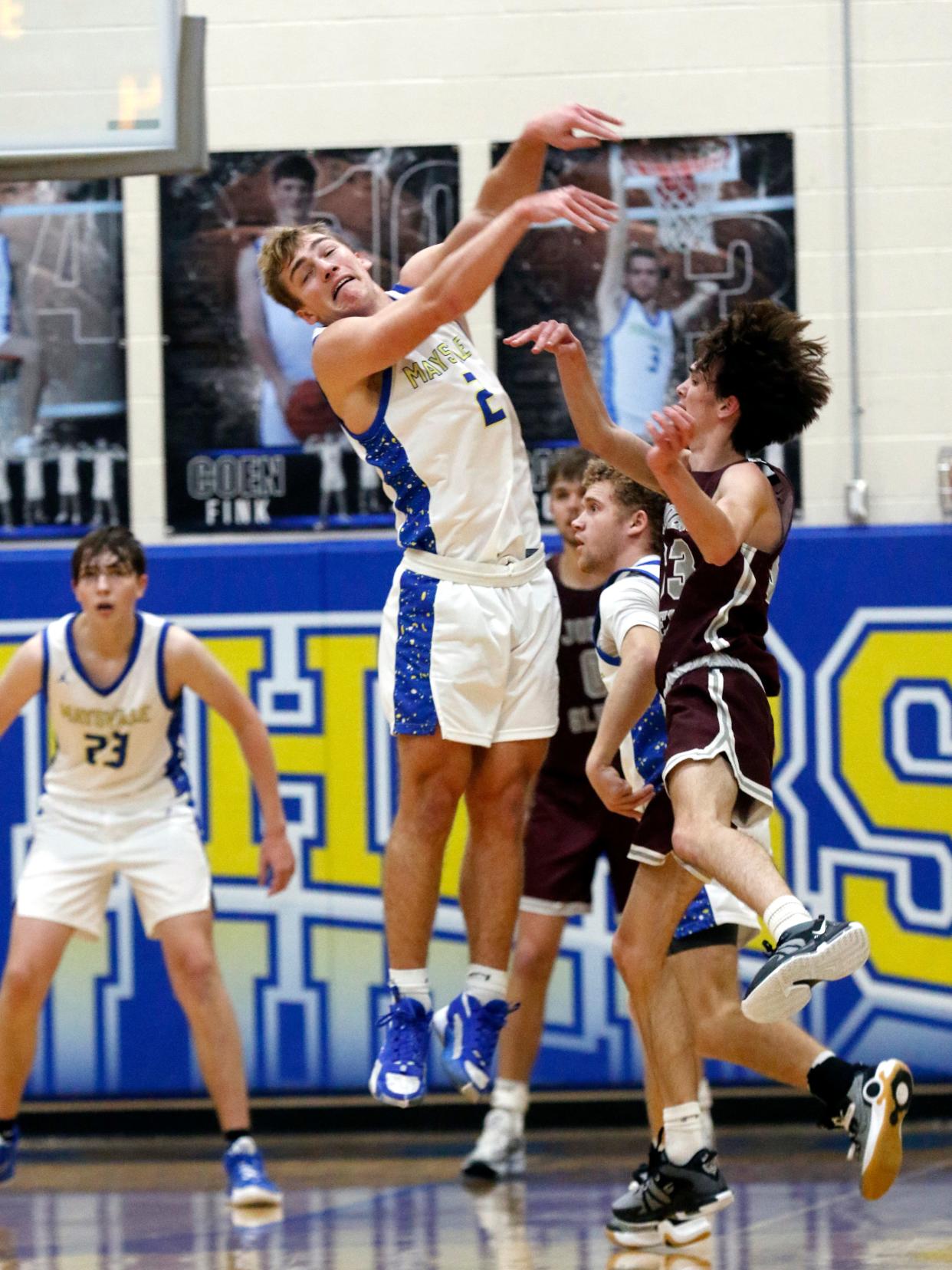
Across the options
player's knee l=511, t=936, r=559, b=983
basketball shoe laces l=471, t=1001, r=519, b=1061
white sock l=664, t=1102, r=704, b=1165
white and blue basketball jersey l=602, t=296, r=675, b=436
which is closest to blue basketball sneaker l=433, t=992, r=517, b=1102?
basketball shoe laces l=471, t=1001, r=519, b=1061

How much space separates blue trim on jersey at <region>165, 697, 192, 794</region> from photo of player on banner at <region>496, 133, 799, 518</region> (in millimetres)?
1787

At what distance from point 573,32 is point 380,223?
100 cm

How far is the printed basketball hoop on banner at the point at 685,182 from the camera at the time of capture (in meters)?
7.21

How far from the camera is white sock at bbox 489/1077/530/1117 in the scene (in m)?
6.14

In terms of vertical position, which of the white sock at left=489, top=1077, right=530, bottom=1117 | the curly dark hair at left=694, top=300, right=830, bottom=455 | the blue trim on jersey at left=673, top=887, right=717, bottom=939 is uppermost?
the curly dark hair at left=694, top=300, right=830, bottom=455

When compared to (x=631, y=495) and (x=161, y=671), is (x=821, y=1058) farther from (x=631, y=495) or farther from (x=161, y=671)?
(x=161, y=671)

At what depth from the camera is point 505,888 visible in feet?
15.5

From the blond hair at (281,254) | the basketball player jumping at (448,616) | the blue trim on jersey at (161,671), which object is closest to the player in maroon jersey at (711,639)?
the basketball player jumping at (448,616)

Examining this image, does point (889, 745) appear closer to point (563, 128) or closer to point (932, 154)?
point (932, 154)

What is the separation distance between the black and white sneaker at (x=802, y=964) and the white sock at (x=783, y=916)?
1cm

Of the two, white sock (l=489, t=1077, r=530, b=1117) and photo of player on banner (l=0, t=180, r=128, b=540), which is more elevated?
photo of player on banner (l=0, t=180, r=128, b=540)

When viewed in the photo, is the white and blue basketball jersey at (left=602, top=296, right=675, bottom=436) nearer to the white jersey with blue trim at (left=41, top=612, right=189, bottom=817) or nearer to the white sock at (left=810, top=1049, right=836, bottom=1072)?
the white jersey with blue trim at (left=41, top=612, right=189, bottom=817)

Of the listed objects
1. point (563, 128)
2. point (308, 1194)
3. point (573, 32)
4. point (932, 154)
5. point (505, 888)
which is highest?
point (573, 32)

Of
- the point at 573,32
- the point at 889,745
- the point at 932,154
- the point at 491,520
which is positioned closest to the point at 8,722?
the point at 491,520
